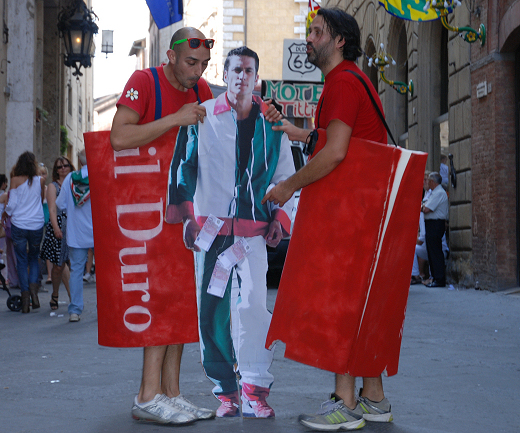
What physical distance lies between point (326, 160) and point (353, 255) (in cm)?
48

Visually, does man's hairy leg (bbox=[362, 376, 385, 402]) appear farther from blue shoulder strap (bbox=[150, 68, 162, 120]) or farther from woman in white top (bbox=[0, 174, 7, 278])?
woman in white top (bbox=[0, 174, 7, 278])

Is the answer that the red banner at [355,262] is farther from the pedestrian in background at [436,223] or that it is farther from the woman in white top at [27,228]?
the pedestrian in background at [436,223]

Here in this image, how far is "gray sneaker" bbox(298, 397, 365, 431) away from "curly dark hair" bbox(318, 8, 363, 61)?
1.75 m

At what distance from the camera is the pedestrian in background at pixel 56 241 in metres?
9.27

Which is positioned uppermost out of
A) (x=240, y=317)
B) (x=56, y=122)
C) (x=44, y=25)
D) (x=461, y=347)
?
(x=44, y=25)

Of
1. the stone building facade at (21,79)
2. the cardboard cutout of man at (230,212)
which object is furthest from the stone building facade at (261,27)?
the cardboard cutout of man at (230,212)

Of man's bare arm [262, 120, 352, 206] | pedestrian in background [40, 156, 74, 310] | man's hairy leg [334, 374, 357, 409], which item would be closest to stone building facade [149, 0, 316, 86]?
pedestrian in background [40, 156, 74, 310]

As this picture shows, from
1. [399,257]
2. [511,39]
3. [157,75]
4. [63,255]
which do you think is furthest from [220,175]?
[511,39]

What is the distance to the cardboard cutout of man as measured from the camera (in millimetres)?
3973

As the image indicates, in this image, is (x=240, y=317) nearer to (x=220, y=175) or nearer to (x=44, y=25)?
(x=220, y=175)

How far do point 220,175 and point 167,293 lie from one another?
0.67 m

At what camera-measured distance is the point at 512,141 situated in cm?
1092

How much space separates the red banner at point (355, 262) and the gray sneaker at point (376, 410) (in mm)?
244

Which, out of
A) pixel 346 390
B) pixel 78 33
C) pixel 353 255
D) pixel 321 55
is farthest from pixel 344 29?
pixel 78 33
